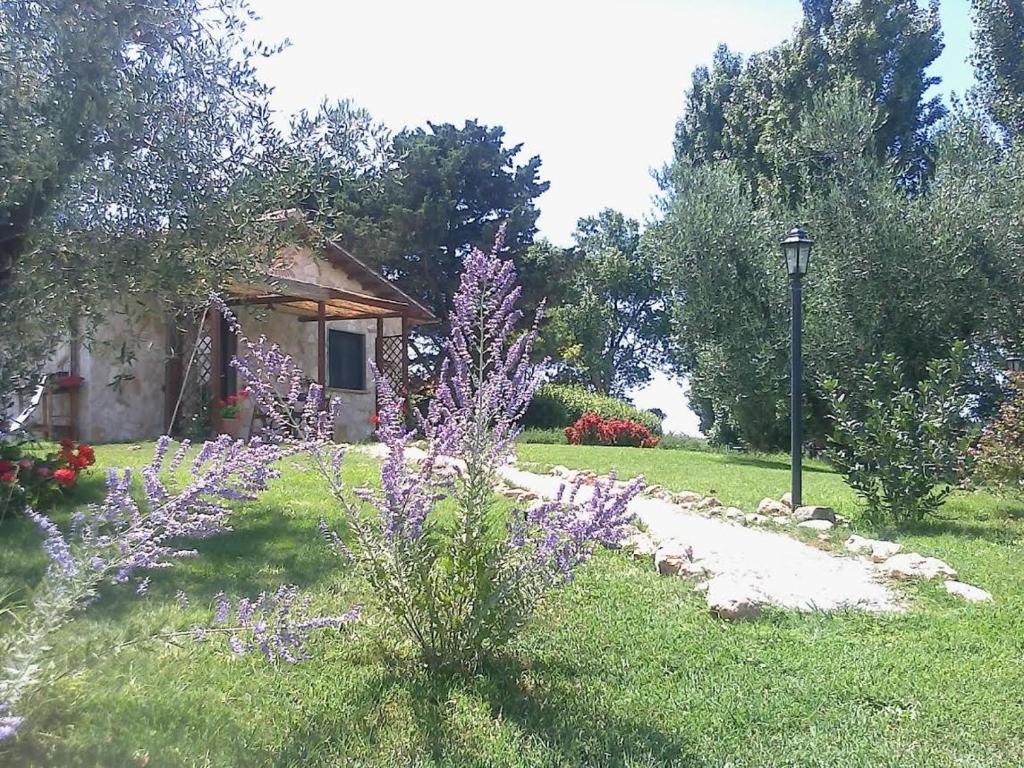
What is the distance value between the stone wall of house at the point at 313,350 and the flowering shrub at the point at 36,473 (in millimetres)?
8462

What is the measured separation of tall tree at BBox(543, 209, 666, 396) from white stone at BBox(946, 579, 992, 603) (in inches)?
814

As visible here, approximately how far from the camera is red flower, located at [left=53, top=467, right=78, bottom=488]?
6457 mm

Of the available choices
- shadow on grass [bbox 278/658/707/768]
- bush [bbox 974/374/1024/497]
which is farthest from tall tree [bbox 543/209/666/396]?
shadow on grass [bbox 278/658/707/768]

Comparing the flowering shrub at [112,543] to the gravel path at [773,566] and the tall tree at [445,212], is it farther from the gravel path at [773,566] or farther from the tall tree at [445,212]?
the tall tree at [445,212]

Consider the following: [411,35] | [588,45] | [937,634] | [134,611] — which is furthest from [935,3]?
[134,611]

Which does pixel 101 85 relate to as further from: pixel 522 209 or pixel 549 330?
pixel 522 209

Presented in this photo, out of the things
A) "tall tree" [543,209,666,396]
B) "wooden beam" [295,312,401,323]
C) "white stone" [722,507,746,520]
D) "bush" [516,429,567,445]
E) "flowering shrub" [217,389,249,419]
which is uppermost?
"tall tree" [543,209,666,396]

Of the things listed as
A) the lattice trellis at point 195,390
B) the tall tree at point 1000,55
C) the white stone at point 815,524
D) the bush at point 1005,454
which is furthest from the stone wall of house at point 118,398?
the tall tree at point 1000,55

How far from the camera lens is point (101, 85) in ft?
13.2

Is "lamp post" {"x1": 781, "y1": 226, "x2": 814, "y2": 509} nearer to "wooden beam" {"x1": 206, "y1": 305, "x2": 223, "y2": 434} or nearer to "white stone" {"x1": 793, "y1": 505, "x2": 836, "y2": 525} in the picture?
"white stone" {"x1": 793, "y1": 505, "x2": 836, "y2": 525}

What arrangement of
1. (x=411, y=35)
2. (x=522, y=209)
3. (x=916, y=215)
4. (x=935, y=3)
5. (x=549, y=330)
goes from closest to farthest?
(x=411, y=35) < (x=916, y=215) < (x=935, y=3) < (x=549, y=330) < (x=522, y=209)

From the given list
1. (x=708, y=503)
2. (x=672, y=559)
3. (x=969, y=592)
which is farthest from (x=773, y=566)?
(x=708, y=503)

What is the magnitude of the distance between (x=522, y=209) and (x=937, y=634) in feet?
86.3

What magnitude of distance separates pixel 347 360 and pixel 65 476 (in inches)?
464
